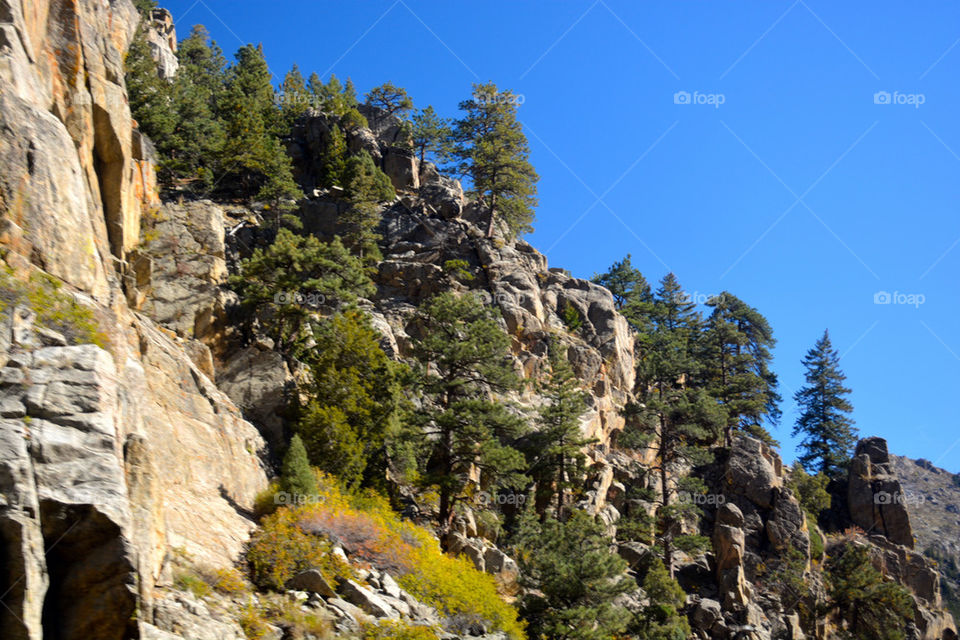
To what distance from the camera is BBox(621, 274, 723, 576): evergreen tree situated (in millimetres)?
37344

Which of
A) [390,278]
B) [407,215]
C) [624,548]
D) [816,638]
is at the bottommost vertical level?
[816,638]

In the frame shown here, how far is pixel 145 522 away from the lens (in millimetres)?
10922

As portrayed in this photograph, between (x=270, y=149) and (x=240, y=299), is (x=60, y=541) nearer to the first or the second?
(x=240, y=299)

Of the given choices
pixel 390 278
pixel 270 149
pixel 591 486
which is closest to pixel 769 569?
pixel 591 486

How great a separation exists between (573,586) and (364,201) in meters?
29.3

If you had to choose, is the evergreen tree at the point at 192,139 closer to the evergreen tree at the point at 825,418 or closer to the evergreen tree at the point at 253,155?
the evergreen tree at the point at 253,155

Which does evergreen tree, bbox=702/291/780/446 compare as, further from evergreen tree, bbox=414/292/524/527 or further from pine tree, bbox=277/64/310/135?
pine tree, bbox=277/64/310/135

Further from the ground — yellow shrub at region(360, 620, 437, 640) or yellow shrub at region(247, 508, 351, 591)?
yellow shrub at region(247, 508, 351, 591)

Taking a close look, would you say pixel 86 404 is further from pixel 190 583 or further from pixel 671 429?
pixel 671 429

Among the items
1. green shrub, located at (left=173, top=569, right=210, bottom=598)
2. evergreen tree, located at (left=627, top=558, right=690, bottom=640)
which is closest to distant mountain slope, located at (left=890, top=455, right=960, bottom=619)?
evergreen tree, located at (left=627, top=558, right=690, bottom=640)

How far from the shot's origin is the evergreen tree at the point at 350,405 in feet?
80.3

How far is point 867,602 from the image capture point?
38812 millimetres

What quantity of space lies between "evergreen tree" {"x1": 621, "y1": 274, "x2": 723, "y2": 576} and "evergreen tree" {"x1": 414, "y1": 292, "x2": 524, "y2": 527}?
11.5m

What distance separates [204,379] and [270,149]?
93.3 ft
